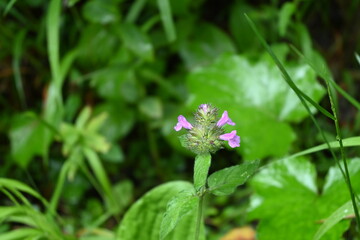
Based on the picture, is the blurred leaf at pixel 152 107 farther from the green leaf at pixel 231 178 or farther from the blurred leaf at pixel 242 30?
the green leaf at pixel 231 178

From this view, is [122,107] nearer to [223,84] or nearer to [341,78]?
[223,84]

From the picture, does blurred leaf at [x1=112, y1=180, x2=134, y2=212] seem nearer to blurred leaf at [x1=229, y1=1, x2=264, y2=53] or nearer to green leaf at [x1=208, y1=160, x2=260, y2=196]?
blurred leaf at [x1=229, y1=1, x2=264, y2=53]

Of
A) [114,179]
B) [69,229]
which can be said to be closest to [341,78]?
[114,179]

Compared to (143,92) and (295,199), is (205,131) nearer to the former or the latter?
(295,199)

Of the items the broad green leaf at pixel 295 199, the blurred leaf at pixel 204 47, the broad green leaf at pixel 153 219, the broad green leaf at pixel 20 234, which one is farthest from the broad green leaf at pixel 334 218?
the blurred leaf at pixel 204 47

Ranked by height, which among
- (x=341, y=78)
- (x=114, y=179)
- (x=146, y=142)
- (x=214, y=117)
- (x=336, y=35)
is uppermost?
(x=336, y=35)

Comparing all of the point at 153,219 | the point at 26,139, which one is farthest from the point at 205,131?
the point at 26,139
